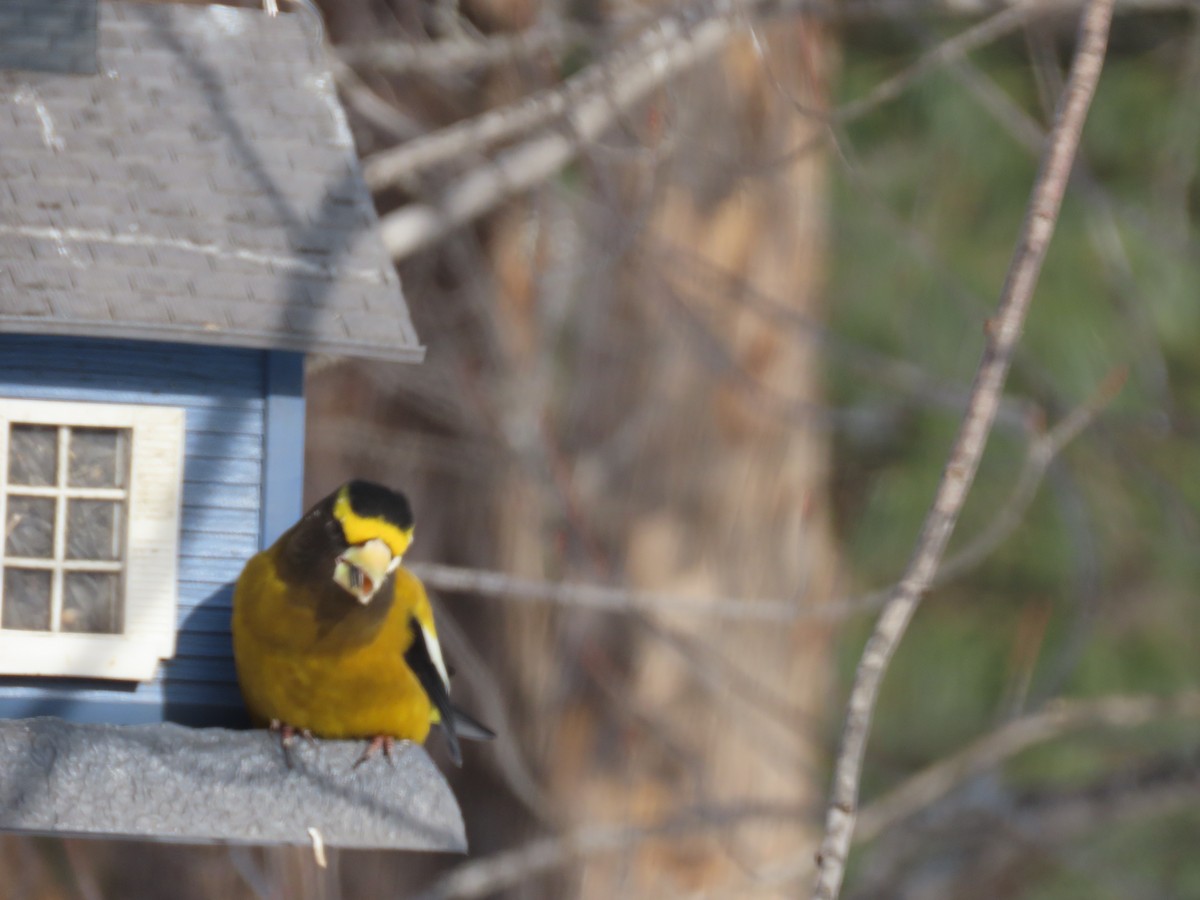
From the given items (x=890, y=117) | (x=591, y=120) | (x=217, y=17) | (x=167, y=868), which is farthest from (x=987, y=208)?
(x=217, y=17)

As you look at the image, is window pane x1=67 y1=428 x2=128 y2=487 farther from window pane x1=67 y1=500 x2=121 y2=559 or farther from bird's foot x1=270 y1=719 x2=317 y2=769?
bird's foot x1=270 y1=719 x2=317 y2=769

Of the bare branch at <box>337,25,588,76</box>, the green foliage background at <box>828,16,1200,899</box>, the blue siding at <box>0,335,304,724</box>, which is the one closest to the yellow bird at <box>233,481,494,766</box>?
the blue siding at <box>0,335,304,724</box>

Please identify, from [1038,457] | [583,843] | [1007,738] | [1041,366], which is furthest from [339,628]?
[1041,366]

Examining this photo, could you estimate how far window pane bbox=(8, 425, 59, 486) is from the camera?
2.66 m

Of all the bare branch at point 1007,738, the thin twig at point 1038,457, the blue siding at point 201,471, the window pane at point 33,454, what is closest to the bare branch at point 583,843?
the bare branch at point 1007,738

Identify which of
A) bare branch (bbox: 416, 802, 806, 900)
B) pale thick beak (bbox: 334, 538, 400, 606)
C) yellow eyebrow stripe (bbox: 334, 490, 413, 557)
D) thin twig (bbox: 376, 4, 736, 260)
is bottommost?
bare branch (bbox: 416, 802, 806, 900)

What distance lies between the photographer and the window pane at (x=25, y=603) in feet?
8.70

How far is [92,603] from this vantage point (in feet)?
8.80

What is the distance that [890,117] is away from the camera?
25.5ft

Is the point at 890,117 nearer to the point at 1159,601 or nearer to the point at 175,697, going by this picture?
the point at 1159,601

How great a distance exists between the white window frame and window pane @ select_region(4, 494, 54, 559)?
0.7 inches

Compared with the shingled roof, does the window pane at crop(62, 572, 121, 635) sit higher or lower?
lower

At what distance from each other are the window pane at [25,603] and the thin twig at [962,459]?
1.39 meters

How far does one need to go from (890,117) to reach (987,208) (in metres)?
0.64
